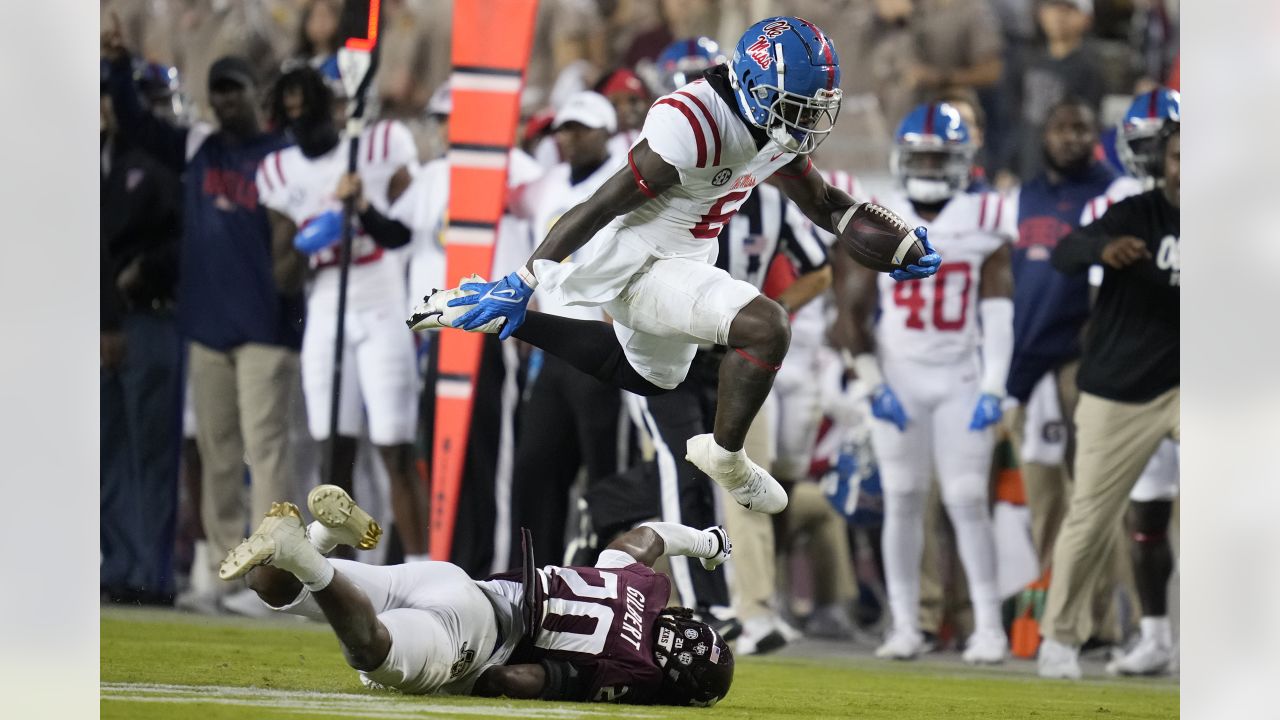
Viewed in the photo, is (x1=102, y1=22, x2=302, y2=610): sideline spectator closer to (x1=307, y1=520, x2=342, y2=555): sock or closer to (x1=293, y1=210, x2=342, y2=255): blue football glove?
(x1=293, y1=210, x2=342, y2=255): blue football glove

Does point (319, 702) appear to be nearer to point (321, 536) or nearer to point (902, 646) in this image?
point (321, 536)

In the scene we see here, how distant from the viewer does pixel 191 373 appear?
18.5 feet

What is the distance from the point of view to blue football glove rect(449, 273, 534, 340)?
10.2ft

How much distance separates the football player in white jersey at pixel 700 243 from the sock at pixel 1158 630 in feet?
6.64

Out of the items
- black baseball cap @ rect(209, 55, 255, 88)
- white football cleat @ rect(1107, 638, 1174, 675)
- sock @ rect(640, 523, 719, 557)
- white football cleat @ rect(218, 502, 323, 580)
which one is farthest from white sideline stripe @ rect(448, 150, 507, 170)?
white football cleat @ rect(218, 502, 323, 580)

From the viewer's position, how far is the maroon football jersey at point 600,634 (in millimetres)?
3209

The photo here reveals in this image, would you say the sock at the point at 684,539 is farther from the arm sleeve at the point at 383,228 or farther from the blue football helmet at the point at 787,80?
the arm sleeve at the point at 383,228

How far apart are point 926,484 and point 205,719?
116 inches

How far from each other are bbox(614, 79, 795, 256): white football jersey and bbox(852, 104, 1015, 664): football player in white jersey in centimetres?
185

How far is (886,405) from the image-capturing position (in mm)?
5035

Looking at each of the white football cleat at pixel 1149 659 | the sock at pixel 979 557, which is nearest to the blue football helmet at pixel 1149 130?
the sock at pixel 979 557
